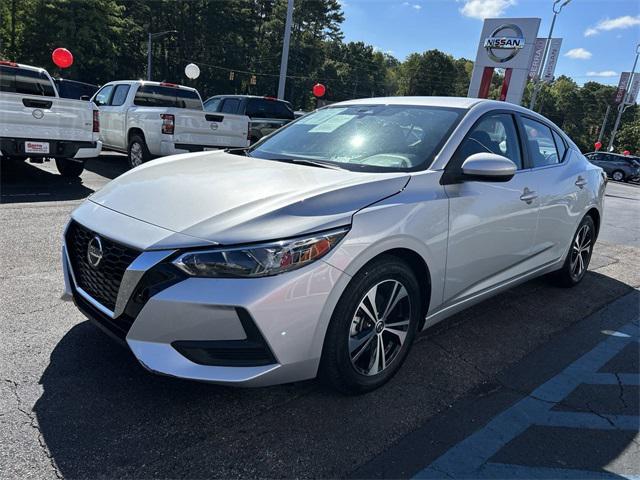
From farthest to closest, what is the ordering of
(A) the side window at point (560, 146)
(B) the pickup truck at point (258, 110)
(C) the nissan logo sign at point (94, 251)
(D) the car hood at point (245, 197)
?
(B) the pickup truck at point (258, 110) → (A) the side window at point (560, 146) → (C) the nissan logo sign at point (94, 251) → (D) the car hood at point (245, 197)

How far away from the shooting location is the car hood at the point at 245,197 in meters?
2.20

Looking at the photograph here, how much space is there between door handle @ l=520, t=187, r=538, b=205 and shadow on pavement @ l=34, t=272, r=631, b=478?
1.17 meters

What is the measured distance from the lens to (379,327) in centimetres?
263

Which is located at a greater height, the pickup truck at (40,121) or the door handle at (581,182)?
the door handle at (581,182)

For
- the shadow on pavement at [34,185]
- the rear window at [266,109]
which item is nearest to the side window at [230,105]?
the rear window at [266,109]

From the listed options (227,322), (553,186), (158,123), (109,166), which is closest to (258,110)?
(109,166)

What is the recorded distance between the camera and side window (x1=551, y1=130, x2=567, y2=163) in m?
4.38

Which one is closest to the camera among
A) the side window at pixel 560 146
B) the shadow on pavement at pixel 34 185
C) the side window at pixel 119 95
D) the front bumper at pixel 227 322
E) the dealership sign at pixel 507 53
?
the front bumper at pixel 227 322

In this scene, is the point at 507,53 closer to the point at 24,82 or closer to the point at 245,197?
the point at 24,82

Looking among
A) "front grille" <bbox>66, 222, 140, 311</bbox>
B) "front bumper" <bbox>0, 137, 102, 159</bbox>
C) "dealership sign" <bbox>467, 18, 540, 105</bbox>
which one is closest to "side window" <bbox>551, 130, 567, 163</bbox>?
"front grille" <bbox>66, 222, 140, 311</bbox>

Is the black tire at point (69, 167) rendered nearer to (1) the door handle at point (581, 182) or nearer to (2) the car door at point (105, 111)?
(2) the car door at point (105, 111)

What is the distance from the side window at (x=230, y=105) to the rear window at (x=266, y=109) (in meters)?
0.40

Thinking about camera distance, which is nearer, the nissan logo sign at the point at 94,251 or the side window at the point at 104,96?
the nissan logo sign at the point at 94,251

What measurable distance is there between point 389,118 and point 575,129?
107 metres
